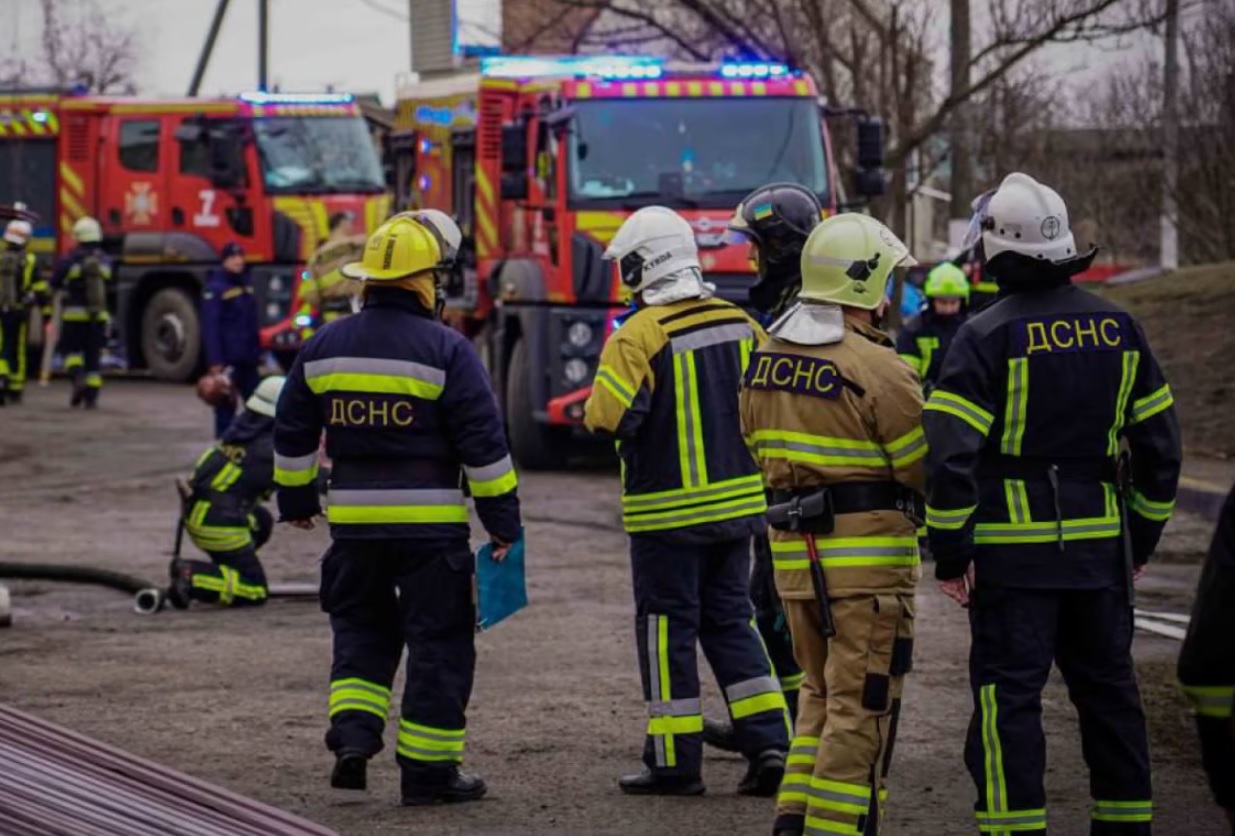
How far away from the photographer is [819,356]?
→ 20.7 feet

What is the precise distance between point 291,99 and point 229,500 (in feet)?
54.9

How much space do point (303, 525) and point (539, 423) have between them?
32.9ft

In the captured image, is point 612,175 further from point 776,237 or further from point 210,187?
point 210,187

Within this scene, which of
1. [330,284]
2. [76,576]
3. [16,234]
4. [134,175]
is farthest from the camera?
[134,175]

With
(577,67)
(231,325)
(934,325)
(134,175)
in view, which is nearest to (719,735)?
(934,325)

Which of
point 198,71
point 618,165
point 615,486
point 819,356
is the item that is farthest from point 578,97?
point 198,71

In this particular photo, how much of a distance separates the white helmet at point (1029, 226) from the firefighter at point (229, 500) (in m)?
5.44

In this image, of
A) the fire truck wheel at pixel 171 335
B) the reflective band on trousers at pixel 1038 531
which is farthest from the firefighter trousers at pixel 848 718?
the fire truck wheel at pixel 171 335

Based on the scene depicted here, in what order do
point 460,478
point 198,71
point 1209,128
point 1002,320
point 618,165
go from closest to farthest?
point 1002,320 → point 460,478 → point 618,165 → point 1209,128 → point 198,71

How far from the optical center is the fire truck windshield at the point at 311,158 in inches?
1064

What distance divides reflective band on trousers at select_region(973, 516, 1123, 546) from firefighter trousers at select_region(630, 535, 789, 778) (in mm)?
1515

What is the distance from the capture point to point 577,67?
18.8 m

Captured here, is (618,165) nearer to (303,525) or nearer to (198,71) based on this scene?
(303,525)

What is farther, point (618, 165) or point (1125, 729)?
point (618, 165)
